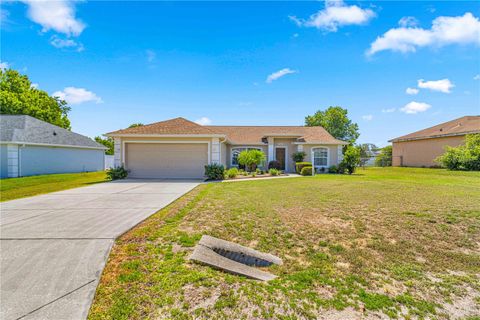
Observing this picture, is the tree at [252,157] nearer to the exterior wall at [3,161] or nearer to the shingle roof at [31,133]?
the shingle roof at [31,133]

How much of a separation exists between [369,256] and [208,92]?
1902 cm

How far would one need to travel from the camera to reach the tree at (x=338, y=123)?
124 feet

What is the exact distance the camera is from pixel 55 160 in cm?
1792

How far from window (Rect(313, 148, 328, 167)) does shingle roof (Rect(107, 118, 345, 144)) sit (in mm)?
867

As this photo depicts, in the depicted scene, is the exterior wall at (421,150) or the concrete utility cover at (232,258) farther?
the exterior wall at (421,150)

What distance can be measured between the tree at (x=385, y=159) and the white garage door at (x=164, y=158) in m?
27.5

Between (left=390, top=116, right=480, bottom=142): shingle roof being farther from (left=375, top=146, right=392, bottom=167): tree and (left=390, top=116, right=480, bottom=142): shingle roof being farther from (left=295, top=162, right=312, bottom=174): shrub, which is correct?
(left=295, top=162, right=312, bottom=174): shrub

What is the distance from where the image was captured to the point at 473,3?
988cm

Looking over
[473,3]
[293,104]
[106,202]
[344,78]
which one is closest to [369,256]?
[106,202]

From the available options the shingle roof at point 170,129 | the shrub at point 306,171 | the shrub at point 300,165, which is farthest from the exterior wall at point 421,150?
the shingle roof at point 170,129

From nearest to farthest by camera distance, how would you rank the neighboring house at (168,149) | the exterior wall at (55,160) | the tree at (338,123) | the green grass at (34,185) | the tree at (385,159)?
the green grass at (34,185) < the neighboring house at (168,149) < the exterior wall at (55,160) < the tree at (385,159) < the tree at (338,123)

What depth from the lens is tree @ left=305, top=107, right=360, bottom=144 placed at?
124ft

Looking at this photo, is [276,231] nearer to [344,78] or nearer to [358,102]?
[344,78]

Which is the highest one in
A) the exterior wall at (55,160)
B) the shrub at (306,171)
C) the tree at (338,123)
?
the tree at (338,123)
